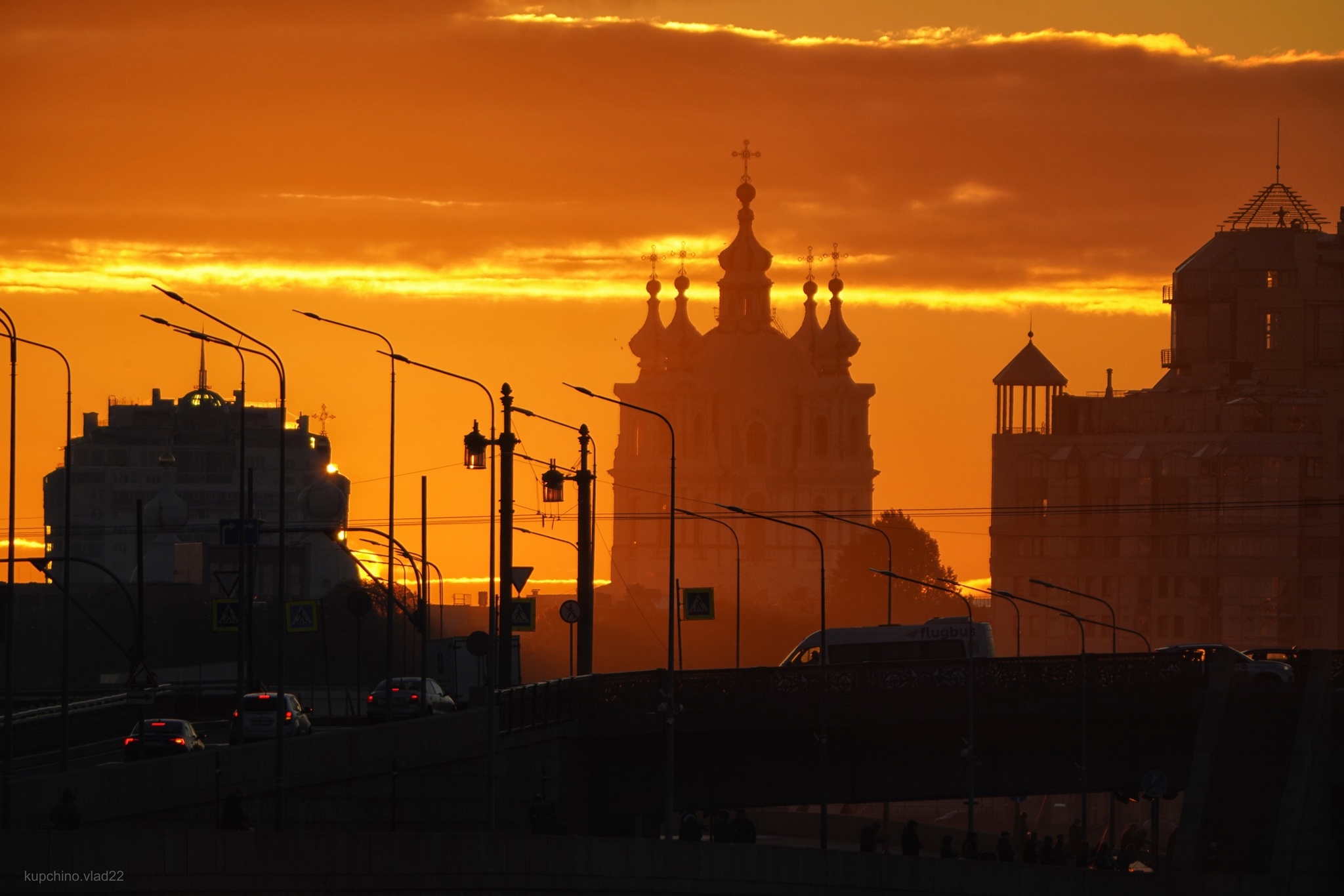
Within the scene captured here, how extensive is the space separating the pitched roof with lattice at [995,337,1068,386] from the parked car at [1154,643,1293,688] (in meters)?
118

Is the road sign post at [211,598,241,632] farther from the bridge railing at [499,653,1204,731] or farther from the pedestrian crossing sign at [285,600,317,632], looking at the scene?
the bridge railing at [499,653,1204,731]

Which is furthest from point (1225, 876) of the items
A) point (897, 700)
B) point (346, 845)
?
point (346, 845)

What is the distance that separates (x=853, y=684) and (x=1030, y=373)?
5018 inches

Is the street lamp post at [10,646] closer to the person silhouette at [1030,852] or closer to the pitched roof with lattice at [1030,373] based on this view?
the person silhouette at [1030,852]

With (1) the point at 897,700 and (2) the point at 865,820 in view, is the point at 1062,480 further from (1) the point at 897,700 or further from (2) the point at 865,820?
(1) the point at 897,700

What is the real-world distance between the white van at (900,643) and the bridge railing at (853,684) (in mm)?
7641

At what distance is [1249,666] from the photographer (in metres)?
69.8

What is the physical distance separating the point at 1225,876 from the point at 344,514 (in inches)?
5470

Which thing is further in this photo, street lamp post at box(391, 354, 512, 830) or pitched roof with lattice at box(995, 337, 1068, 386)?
pitched roof with lattice at box(995, 337, 1068, 386)

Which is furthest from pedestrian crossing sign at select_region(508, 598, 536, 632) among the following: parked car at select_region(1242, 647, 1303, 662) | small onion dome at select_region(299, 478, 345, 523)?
small onion dome at select_region(299, 478, 345, 523)

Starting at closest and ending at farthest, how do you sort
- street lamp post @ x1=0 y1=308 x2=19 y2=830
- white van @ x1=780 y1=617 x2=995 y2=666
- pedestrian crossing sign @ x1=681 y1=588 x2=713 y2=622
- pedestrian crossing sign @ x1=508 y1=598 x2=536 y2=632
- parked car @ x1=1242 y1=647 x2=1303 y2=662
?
1. street lamp post @ x1=0 y1=308 x2=19 y2=830
2. parked car @ x1=1242 y1=647 x2=1303 y2=662
3. pedestrian crossing sign @ x1=508 y1=598 x2=536 y2=632
4. white van @ x1=780 y1=617 x2=995 y2=666
5. pedestrian crossing sign @ x1=681 y1=588 x2=713 y2=622

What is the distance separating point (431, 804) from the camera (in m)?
55.2

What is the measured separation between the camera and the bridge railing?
62469 millimetres

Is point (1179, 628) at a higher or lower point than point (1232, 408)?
lower
